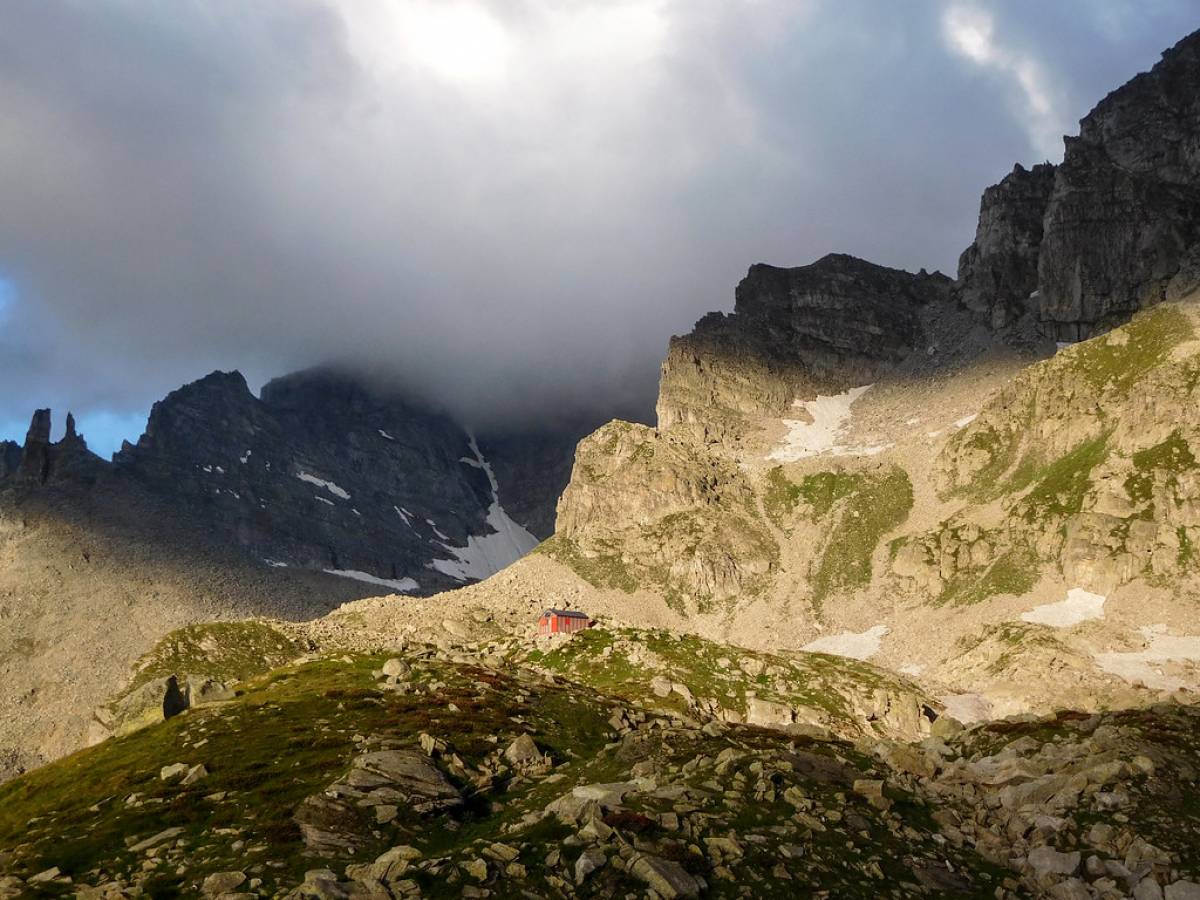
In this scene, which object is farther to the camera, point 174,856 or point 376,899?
point 174,856

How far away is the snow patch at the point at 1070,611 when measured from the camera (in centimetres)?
16562

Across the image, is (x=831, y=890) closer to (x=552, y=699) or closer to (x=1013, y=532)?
(x=552, y=699)

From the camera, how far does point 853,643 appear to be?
627 feet

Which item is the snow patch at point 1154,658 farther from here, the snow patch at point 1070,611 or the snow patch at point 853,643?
the snow patch at point 853,643

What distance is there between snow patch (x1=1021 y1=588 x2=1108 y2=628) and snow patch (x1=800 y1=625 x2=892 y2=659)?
3039 centimetres

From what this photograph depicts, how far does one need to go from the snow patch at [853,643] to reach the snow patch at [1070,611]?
30391 mm

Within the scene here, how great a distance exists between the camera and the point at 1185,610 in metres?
156

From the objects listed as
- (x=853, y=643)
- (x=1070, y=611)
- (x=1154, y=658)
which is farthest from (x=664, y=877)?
(x=853, y=643)

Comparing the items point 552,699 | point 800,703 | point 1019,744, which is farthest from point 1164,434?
point 552,699

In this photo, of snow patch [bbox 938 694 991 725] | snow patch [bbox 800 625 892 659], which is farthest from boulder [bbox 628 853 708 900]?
snow patch [bbox 800 625 892 659]

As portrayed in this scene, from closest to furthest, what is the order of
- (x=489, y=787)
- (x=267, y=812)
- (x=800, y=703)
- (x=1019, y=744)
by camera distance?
(x=267, y=812) → (x=489, y=787) → (x=1019, y=744) → (x=800, y=703)

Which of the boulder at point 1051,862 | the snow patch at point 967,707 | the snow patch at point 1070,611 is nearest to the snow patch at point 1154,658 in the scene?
the snow patch at point 1070,611

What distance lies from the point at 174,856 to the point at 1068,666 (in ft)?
451

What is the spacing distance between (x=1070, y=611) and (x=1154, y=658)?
25553 mm
